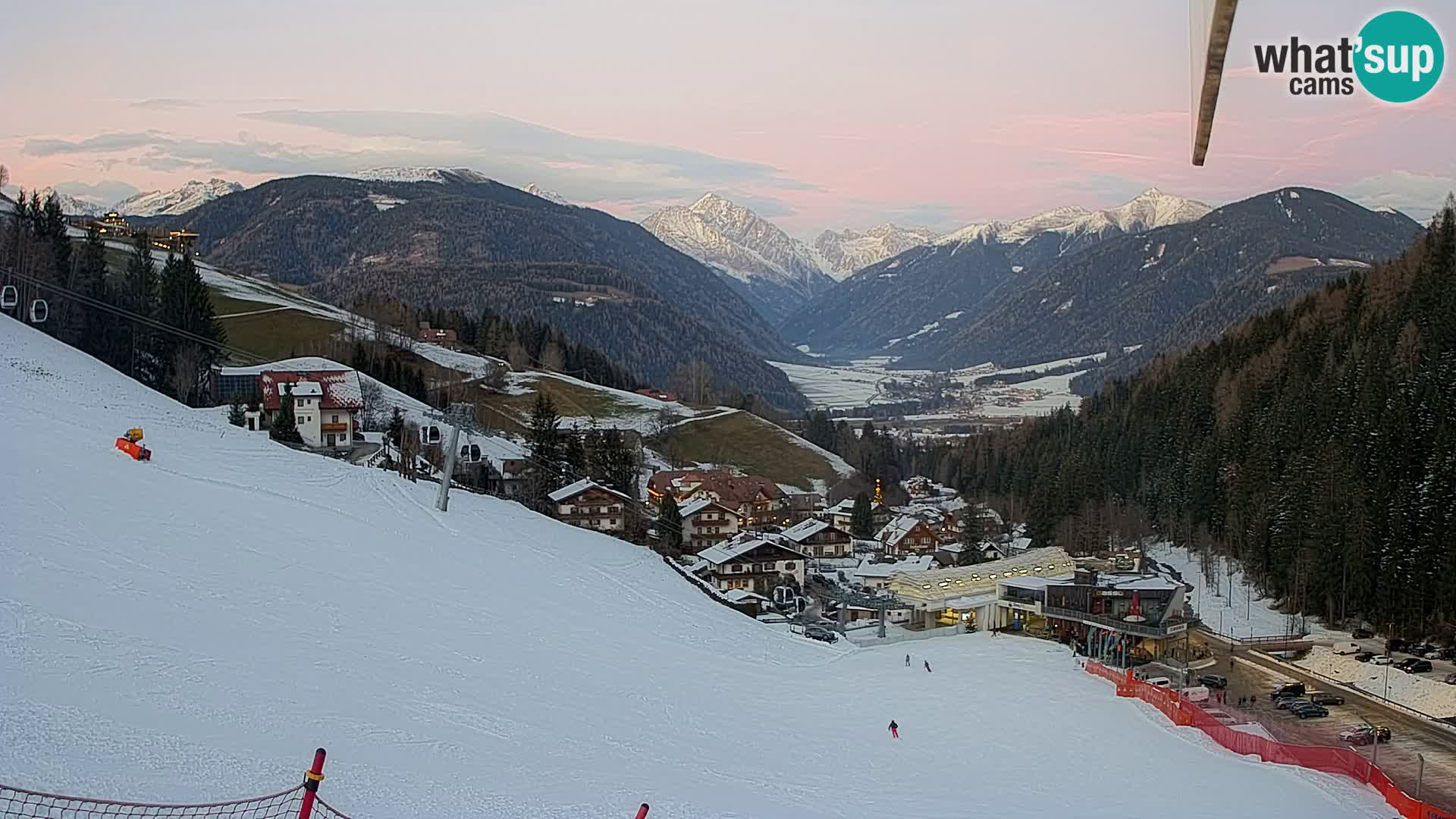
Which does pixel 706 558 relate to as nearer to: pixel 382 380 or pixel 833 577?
pixel 833 577

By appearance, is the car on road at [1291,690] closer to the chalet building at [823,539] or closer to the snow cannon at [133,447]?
the snow cannon at [133,447]

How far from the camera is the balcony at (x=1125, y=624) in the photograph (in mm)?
39062

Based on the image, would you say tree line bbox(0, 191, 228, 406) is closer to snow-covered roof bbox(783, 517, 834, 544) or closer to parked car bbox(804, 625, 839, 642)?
snow-covered roof bbox(783, 517, 834, 544)

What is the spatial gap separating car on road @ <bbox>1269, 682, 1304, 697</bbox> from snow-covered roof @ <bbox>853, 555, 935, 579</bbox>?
22191 mm

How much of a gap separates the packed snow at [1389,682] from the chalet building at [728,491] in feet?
122

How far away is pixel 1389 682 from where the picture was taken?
33344mm

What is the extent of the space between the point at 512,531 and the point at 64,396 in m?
14.6

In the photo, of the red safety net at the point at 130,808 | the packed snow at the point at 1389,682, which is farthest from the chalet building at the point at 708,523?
the red safety net at the point at 130,808

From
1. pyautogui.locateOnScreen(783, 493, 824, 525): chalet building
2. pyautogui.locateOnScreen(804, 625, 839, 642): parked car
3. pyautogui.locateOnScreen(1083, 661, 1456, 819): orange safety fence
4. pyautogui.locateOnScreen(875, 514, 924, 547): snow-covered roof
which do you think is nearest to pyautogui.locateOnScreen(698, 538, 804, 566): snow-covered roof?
pyautogui.locateOnScreen(804, 625, 839, 642): parked car

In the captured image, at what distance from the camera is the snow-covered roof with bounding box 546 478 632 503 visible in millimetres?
53969

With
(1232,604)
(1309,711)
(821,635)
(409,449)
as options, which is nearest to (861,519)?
(1232,604)

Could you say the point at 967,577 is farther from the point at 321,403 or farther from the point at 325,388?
the point at 325,388

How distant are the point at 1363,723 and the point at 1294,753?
7212 millimetres

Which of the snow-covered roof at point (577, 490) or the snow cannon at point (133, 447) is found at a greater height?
the snow cannon at point (133, 447)
